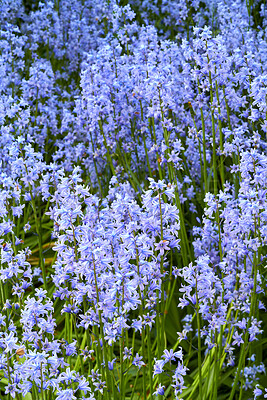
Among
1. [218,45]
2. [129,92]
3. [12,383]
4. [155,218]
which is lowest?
[12,383]

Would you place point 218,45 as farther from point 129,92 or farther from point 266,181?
point 129,92

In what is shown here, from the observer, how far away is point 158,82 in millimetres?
3617

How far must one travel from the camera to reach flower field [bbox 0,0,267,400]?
7.88 feet

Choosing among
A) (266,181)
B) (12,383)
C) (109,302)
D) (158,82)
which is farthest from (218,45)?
(12,383)

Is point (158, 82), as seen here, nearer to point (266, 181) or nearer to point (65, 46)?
point (266, 181)

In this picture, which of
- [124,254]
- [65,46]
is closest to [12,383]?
[124,254]

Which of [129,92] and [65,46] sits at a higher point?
[65,46]

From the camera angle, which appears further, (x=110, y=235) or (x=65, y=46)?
(x=65, y=46)

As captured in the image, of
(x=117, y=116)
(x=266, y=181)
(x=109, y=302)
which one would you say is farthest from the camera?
(x=117, y=116)

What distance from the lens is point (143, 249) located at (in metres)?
2.27

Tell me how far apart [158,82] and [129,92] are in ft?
5.06

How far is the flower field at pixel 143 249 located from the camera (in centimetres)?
240

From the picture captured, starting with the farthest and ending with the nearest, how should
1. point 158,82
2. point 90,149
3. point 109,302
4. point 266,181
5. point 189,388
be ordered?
point 90,149 < point 158,82 < point 189,388 < point 266,181 < point 109,302

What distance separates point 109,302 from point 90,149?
10.3 feet
